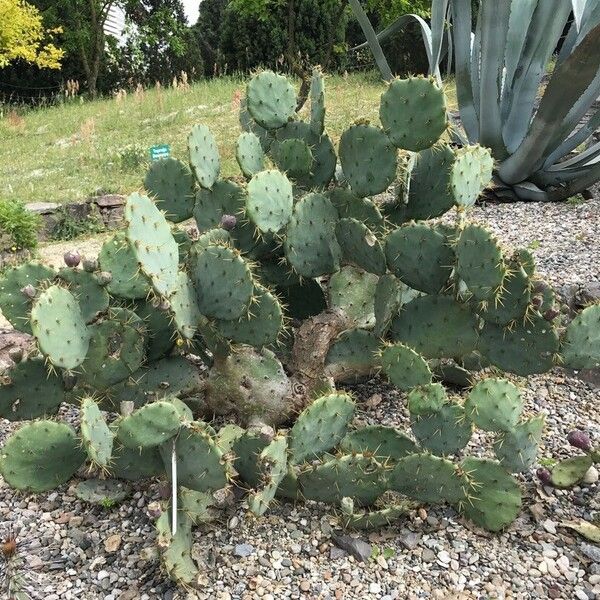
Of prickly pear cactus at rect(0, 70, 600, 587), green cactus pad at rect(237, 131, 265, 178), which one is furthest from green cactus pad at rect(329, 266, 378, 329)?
green cactus pad at rect(237, 131, 265, 178)

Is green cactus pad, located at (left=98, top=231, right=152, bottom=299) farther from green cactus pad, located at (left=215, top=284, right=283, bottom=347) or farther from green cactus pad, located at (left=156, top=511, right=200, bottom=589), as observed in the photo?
green cactus pad, located at (left=156, top=511, right=200, bottom=589)

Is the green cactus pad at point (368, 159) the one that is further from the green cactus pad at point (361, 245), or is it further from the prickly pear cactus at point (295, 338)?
the green cactus pad at point (361, 245)

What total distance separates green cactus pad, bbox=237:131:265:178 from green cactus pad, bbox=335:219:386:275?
1.65 ft

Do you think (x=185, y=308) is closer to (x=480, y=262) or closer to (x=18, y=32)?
(x=480, y=262)

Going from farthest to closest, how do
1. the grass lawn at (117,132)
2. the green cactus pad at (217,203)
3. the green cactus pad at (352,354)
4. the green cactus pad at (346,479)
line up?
the grass lawn at (117,132), the green cactus pad at (217,203), the green cactus pad at (352,354), the green cactus pad at (346,479)

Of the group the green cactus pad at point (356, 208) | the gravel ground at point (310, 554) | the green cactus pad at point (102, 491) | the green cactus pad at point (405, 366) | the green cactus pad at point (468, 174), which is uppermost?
the green cactus pad at point (468, 174)

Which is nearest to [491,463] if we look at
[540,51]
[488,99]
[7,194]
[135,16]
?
[488,99]

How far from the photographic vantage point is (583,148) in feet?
21.0

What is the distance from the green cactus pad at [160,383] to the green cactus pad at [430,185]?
1083 millimetres

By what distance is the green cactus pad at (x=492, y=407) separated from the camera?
211cm

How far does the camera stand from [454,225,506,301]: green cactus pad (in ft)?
7.00

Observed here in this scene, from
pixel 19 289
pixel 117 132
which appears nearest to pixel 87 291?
pixel 19 289

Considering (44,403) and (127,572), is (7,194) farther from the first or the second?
(127,572)

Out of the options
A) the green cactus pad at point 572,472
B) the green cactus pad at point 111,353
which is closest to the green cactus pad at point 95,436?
the green cactus pad at point 111,353
